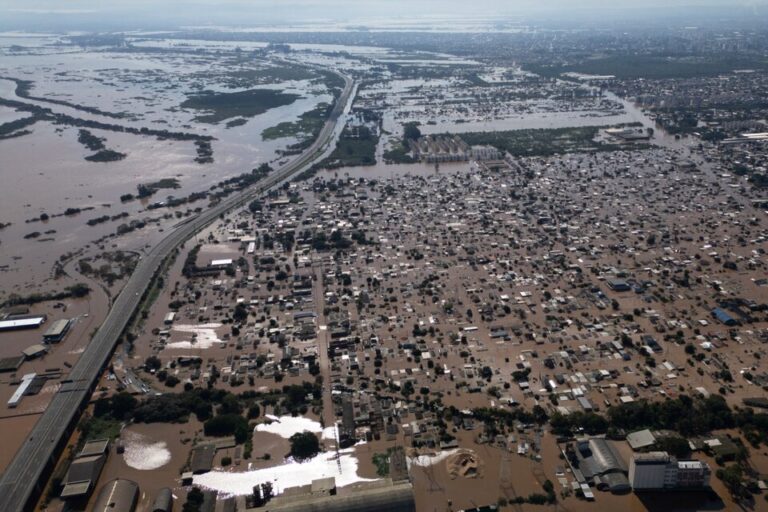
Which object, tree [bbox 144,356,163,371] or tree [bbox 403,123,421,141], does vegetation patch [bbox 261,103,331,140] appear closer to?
tree [bbox 403,123,421,141]

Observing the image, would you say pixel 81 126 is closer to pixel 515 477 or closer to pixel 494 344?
pixel 494 344

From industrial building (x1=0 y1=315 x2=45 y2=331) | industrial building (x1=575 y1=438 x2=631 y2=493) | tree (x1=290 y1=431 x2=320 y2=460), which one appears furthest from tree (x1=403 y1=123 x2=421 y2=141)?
industrial building (x1=575 y1=438 x2=631 y2=493)

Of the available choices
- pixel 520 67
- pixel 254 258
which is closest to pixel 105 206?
pixel 254 258

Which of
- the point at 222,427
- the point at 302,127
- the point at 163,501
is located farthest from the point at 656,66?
the point at 163,501

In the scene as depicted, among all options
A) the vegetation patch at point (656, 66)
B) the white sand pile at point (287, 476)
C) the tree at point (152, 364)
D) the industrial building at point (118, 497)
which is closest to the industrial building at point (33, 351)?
the tree at point (152, 364)

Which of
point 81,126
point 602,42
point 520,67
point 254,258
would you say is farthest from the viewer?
point 602,42
